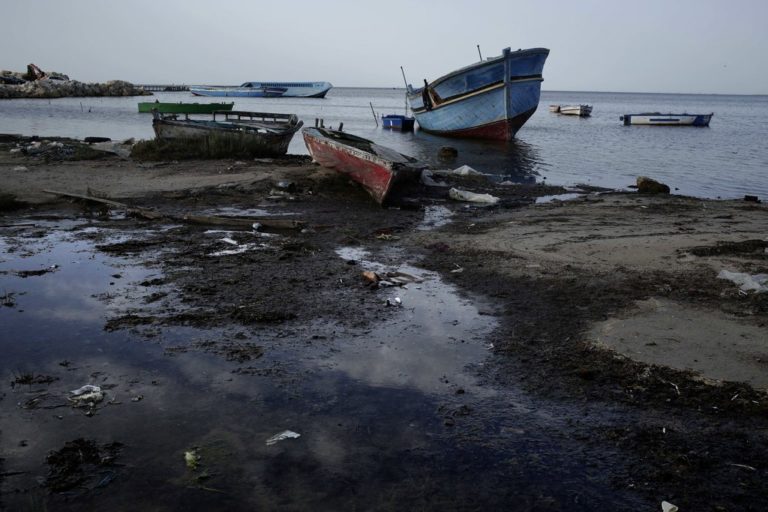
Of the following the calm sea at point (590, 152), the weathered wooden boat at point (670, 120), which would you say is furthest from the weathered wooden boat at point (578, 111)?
the calm sea at point (590, 152)

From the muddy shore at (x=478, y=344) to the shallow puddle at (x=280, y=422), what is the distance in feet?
0.05

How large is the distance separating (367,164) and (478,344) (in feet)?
21.9

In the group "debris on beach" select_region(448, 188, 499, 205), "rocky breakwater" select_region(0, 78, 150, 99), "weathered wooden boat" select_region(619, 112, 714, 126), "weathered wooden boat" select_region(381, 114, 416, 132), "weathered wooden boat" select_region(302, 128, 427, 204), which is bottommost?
"debris on beach" select_region(448, 188, 499, 205)

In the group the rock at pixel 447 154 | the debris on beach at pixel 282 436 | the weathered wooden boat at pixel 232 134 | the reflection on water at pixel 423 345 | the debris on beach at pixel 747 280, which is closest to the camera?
the debris on beach at pixel 282 436

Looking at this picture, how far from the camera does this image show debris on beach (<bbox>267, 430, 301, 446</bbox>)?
332 centimetres

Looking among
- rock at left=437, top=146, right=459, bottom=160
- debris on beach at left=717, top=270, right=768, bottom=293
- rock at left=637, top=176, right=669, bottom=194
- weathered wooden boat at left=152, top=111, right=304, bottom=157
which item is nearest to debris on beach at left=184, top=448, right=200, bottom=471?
debris on beach at left=717, top=270, right=768, bottom=293

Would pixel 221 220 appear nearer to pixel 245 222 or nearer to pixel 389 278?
pixel 245 222

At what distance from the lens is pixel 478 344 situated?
15.8ft

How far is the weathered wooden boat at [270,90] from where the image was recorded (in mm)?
82606

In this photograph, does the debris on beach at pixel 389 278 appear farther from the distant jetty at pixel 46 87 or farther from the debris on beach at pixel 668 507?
A: the distant jetty at pixel 46 87

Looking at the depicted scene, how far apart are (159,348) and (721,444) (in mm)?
3949

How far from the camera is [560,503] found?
9.38 ft

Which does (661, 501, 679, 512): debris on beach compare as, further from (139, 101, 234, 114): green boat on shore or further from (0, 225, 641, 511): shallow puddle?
(139, 101, 234, 114): green boat on shore

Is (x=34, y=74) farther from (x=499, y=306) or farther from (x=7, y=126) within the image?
(x=499, y=306)
